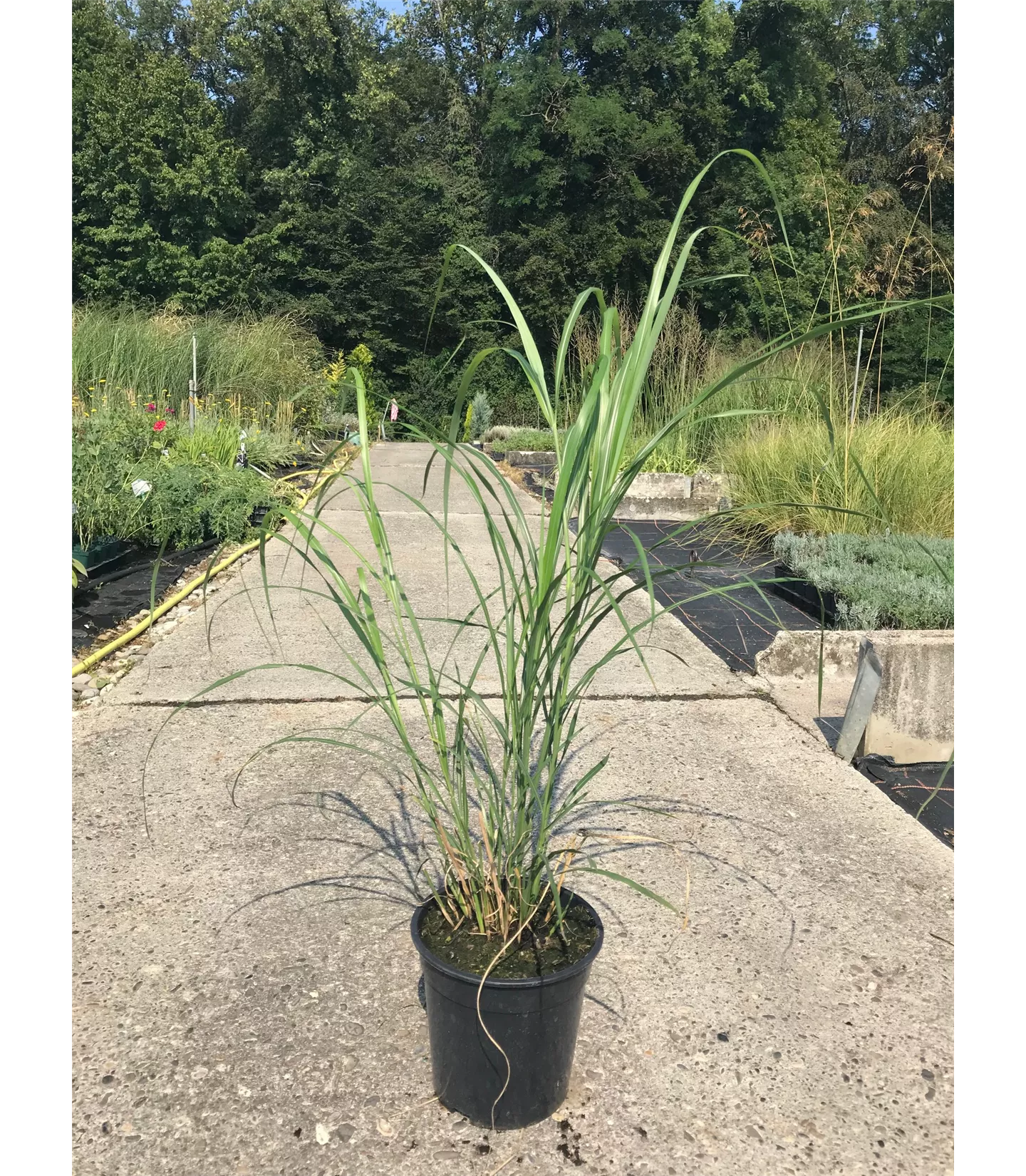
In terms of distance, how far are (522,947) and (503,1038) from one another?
0.14m

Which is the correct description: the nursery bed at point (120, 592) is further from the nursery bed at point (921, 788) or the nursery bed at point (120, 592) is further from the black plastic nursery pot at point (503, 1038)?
the nursery bed at point (921, 788)

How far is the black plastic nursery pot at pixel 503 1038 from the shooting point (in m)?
1.35

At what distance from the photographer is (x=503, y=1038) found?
1.38 meters

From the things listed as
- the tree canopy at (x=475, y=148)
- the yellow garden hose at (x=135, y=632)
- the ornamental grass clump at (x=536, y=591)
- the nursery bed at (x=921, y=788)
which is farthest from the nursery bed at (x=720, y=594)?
the tree canopy at (x=475, y=148)

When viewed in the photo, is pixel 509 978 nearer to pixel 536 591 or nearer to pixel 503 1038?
pixel 503 1038

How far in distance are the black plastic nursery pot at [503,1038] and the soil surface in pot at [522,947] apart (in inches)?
1.0

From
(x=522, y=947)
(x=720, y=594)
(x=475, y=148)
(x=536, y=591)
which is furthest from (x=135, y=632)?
(x=475, y=148)

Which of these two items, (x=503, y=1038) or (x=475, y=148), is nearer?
(x=503, y=1038)

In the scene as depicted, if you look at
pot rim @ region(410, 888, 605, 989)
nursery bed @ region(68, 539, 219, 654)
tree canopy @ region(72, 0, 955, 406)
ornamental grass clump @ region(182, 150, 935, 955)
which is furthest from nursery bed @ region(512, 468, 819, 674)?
tree canopy @ region(72, 0, 955, 406)

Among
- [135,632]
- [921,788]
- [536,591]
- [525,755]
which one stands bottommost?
[921,788]

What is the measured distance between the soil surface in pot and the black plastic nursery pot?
0.03 meters
